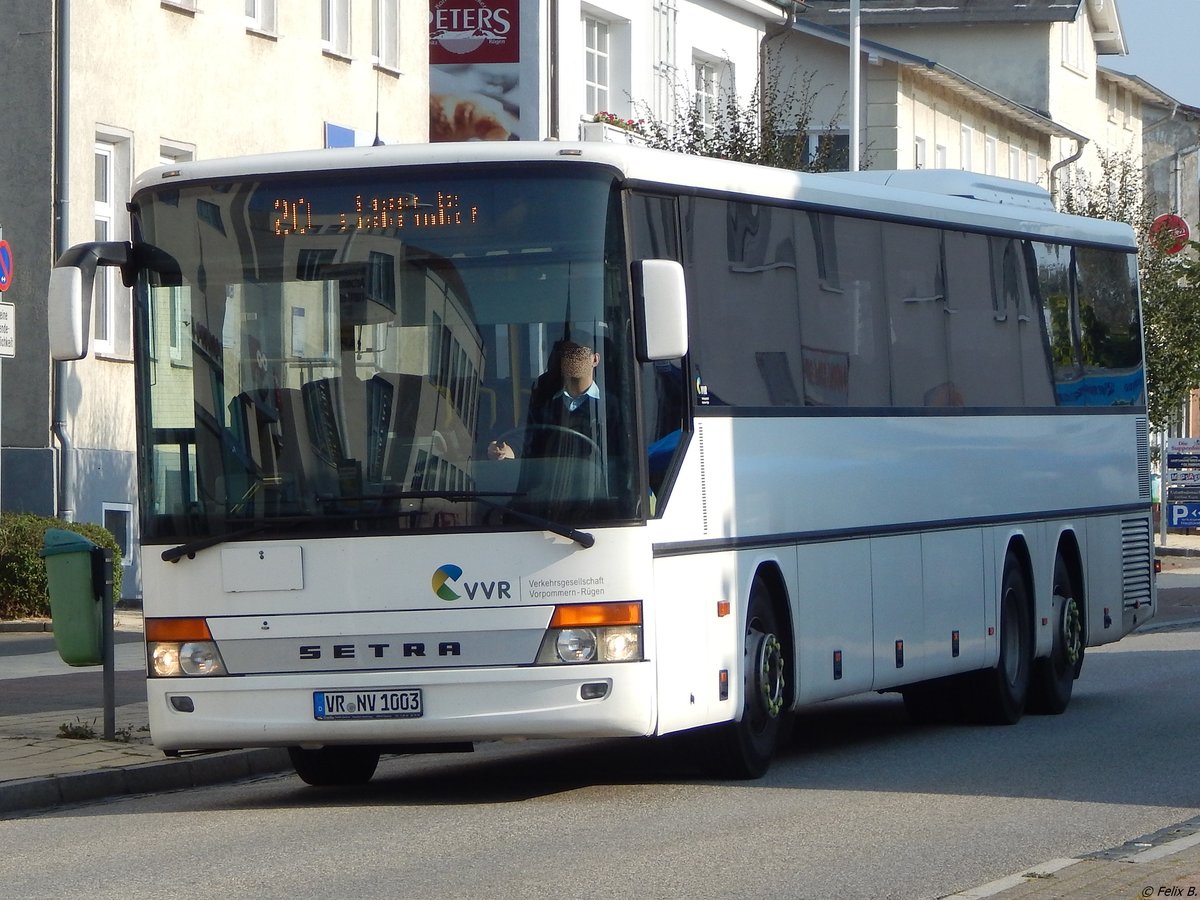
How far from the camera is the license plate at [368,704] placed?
11.5 meters

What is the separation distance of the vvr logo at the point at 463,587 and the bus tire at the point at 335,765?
1731 millimetres

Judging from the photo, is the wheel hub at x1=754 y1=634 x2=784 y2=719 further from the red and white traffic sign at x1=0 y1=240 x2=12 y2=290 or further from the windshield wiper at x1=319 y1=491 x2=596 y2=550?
the red and white traffic sign at x1=0 y1=240 x2=12 y2=290

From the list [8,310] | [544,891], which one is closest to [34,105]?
[8,310]

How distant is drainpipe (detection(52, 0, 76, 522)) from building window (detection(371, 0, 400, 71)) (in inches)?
281

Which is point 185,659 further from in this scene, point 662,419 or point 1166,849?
point 1166,849

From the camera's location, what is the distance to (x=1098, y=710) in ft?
57.5

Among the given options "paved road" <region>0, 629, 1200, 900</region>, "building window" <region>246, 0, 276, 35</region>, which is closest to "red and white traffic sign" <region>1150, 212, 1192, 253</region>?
"building window" <region>246, 0, 276, 35</region>

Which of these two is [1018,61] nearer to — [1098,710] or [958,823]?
[1098,710]

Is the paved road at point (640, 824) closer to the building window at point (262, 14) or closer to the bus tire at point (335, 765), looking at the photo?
the bus tire at point (335, 765)

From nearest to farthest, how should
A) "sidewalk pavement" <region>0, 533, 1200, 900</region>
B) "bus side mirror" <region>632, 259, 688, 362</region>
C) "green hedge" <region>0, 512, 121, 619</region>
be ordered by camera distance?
"sidewalk pavement" <region>0, 533, 1200, 900</region> → "bus side mirror" <region>632, 259, 688, 362</region> → "green hedge" <region>0, 512, 121, 619</region>

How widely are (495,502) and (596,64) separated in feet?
95.4

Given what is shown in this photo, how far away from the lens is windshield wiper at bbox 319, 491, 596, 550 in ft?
37.5

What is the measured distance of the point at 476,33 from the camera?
1467 inches

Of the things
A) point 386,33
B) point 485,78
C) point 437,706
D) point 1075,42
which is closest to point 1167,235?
point 485,78
